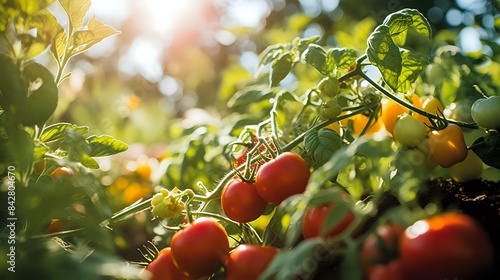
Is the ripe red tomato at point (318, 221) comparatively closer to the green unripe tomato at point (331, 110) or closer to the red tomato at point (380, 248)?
the red tomato at point (380, 248)

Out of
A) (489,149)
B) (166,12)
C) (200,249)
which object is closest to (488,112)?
(489,149)

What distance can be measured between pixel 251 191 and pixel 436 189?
26 cm

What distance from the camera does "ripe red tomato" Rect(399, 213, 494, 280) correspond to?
1.57 ft

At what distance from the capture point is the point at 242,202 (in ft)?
2.42

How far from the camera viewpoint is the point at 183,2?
107 inches

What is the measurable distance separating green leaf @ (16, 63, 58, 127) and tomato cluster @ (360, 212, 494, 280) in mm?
379

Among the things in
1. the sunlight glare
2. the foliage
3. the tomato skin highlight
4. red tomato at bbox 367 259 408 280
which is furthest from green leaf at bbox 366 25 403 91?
the sunlight glare

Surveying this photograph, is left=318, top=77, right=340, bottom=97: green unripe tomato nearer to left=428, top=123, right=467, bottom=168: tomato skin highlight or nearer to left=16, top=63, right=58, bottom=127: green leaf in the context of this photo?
left=428, top=123, right=467, bottom=168: tomato skin highlight

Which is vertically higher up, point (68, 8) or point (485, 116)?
point (68, 8)

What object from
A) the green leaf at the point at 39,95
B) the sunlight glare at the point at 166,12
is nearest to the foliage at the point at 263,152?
the green leaf at the point at 39,95

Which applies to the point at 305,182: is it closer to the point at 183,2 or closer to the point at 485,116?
the point at 485,116

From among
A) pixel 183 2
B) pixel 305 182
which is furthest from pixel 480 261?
pixel 183 2

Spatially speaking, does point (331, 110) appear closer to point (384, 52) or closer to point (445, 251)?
point (384, 52)

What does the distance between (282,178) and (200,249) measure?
0.45 feet
